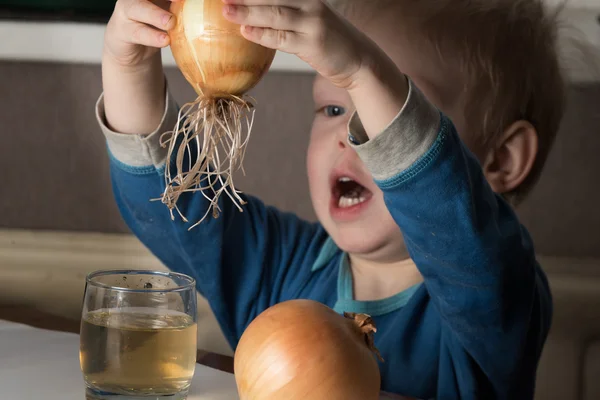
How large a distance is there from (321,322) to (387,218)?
0.92ft

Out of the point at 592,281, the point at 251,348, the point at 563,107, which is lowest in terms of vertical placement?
the point at 592,281

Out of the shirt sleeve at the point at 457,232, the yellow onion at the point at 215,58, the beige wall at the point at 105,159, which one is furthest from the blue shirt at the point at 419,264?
the beige wall at the point at 105,159

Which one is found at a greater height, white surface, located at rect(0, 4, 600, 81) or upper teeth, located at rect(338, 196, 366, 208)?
white surface, located at rect(0, 4, 600, 81)

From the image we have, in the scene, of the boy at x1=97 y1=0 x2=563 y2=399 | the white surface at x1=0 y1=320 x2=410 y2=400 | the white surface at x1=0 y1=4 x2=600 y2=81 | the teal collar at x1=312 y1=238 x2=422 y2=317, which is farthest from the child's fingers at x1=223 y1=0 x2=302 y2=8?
the white surface at x1=0 y1=4 x2=600 y2=81

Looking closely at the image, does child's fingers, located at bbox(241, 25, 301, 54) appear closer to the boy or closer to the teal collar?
the boy

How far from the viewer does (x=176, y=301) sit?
45 centimetres

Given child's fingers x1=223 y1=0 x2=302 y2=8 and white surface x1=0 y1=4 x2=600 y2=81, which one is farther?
white surface x1=0 y1=4 x2=600 y2=81

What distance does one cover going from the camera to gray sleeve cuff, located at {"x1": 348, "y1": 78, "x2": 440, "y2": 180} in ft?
1.68

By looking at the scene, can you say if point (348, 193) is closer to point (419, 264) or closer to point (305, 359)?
point (419, 264)

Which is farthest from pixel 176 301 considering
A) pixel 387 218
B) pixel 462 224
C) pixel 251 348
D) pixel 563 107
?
pixel 563 107

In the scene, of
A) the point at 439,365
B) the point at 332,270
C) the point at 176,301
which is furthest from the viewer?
the point at 332,270

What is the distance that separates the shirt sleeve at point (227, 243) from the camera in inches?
29.2

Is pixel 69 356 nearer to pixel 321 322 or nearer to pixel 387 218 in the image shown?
pixel 321 322

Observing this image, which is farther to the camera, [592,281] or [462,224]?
[592,281]
